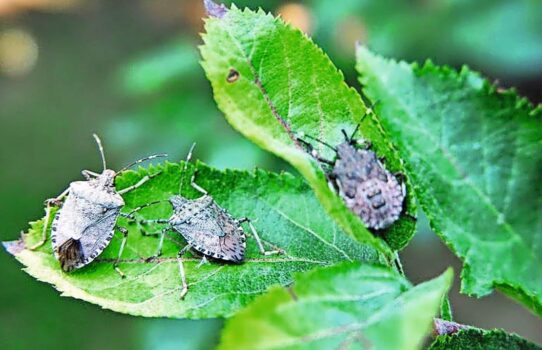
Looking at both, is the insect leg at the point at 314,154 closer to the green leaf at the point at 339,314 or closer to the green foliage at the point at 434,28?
the green leaf at the point at 339,314

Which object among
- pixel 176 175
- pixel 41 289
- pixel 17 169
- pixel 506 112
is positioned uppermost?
pixel 506 112

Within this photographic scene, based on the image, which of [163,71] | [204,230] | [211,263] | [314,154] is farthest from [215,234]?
[163,71]

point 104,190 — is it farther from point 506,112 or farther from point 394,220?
point 506,112

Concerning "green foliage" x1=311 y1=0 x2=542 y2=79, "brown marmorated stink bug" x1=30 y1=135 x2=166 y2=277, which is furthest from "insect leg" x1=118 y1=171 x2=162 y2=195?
"green foliage" x1=311 y1=0 x2=542 y2=79

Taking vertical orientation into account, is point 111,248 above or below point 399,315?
below

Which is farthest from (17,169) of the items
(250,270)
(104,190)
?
(250,270)

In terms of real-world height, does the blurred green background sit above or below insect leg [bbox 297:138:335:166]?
below

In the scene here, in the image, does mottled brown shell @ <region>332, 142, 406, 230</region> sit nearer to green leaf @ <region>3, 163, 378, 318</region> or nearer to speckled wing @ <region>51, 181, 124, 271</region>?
green leaf @ <region>3, 163, 378, 318</region>

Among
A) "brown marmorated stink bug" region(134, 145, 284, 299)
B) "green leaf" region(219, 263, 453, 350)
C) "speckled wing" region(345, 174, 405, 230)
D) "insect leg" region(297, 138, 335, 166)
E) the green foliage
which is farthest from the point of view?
the green foliage
